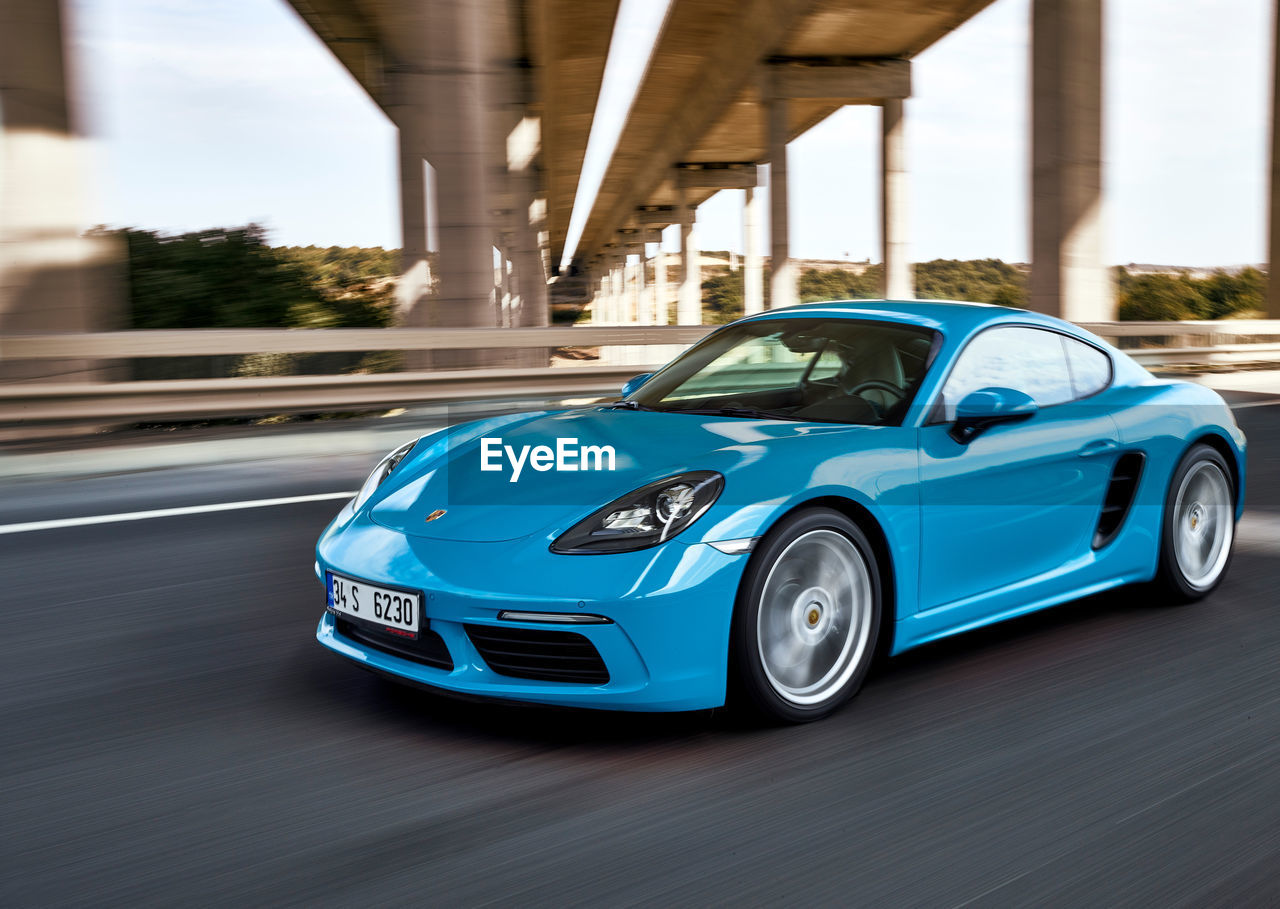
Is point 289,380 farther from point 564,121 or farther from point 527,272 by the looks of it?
point 564,121

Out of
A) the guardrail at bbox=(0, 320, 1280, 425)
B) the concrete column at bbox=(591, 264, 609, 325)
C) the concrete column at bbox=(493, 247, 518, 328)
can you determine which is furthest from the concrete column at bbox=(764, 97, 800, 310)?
the concrete column at bbox=(591, 264, 609, 325)

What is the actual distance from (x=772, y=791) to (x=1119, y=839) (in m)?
0.81

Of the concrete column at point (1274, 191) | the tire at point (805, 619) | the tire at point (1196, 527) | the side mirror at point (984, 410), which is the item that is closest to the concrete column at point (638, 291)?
the concrete column at point (1274, 191)

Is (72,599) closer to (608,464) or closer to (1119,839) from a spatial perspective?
(608,464)

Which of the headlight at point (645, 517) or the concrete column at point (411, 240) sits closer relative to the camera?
the headlight at point (645, 517)

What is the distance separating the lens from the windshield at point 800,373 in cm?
403

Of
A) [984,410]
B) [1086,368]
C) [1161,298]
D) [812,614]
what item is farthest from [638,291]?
[812,614]

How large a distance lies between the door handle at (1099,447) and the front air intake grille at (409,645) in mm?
2412

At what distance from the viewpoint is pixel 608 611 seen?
10.2ft

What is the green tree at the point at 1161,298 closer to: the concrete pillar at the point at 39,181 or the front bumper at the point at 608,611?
the concrete pillar at the point at 39,181

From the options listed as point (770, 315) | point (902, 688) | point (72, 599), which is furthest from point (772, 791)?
point (72, 599)

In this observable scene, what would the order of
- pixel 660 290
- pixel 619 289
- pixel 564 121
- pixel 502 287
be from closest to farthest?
pixel 502 287 → pixel 564 121 → pixel 660 290 → pixel 619 289

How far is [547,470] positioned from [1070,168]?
745 inches

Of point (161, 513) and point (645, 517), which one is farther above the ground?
point (645, 517)
